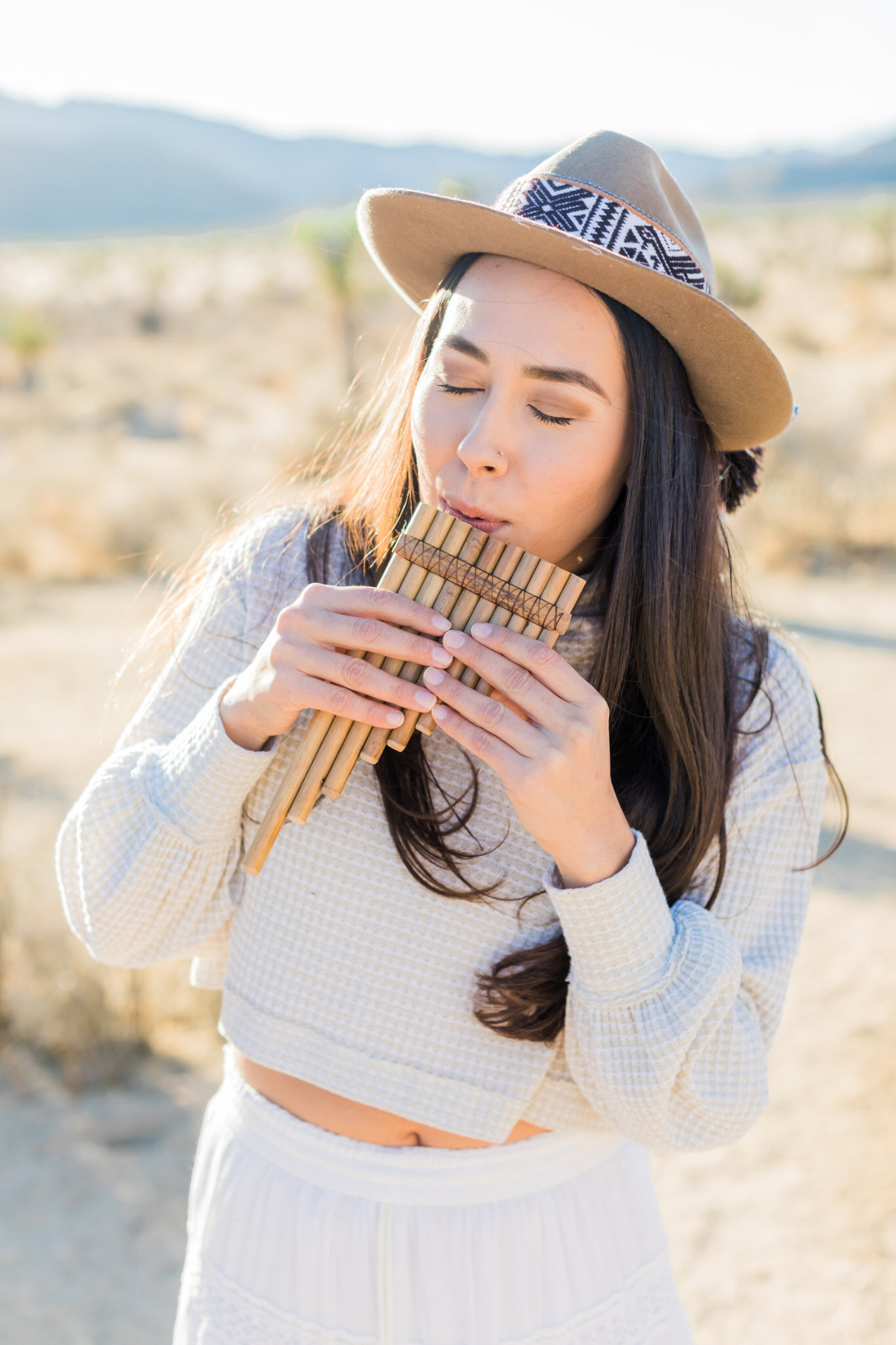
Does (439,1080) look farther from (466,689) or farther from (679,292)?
(679,292)

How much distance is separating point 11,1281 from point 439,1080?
266 centimetres

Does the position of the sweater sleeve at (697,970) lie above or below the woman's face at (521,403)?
below

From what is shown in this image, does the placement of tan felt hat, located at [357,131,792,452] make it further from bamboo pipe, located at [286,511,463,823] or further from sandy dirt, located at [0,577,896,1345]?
sandy dirt, located at [0,577,896,1345]

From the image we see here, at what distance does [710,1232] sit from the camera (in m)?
3.63

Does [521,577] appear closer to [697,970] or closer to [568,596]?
[568,596]

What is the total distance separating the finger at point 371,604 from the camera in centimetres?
136

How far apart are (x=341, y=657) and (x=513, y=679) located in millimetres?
221

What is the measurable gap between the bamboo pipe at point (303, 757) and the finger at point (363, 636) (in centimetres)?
12

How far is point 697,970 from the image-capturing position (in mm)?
1379

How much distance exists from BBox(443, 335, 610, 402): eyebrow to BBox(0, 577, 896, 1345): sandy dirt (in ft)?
4.83

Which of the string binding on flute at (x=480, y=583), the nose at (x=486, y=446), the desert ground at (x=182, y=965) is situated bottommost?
the desert ground at (x=182, y=965)

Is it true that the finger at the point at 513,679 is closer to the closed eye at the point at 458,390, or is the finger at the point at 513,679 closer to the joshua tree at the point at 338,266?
the closed eye at the point at 458,390

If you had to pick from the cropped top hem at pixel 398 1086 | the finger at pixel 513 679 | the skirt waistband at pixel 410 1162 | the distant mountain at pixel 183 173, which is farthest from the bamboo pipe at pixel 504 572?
the distant mountain at pixel 183 173

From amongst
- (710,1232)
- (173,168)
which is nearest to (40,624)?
(710,1232)
